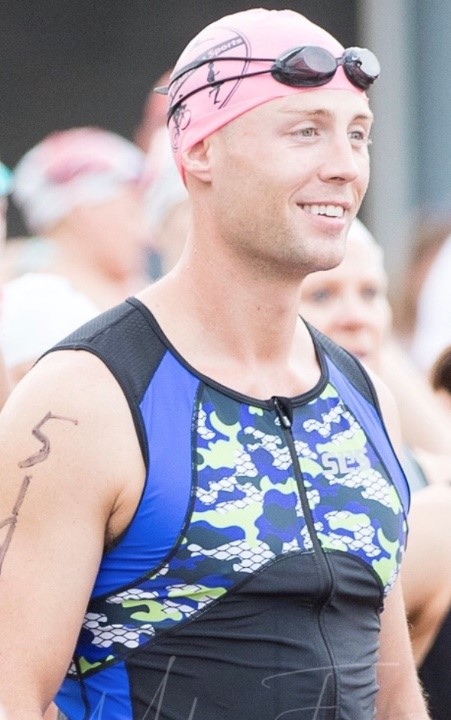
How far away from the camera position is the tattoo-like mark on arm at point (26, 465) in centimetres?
311

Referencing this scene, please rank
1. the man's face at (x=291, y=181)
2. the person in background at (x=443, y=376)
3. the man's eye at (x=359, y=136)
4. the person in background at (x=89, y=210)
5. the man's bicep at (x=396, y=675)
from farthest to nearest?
the person in background at (x=89, y=210) → the person in background at (x=443, y=376) → the man's bicep at (x=396, y=675) → the man's eye at (x=359, y=136) → the man's face at (x=291, y=181)

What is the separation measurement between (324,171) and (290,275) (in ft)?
0.77

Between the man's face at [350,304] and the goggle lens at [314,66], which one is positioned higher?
the man's face at [350,304]

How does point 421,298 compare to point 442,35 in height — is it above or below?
below

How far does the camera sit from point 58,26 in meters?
11.7

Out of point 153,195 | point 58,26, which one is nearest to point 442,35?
point 58,26

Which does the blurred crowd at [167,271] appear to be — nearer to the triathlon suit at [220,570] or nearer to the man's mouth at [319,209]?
the triathlon suit at [220,570]

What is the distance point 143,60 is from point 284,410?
8.64 metres

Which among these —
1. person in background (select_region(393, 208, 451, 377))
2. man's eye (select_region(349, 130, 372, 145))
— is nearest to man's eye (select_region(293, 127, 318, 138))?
man's eye (select_region(349, 130, 372, 145))

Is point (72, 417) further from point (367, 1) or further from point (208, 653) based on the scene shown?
point (367, 1)

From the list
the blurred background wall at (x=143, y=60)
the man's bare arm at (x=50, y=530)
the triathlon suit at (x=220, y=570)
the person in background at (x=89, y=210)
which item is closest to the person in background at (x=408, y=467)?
the triathlon suit at (x=220, y=570)

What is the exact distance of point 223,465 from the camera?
10.7 ft

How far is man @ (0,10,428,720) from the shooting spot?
10.2ft

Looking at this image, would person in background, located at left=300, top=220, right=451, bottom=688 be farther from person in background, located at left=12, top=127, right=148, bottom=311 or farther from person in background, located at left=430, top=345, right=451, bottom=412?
person in background, located at left=12, top=127, right=148, bottom=311
